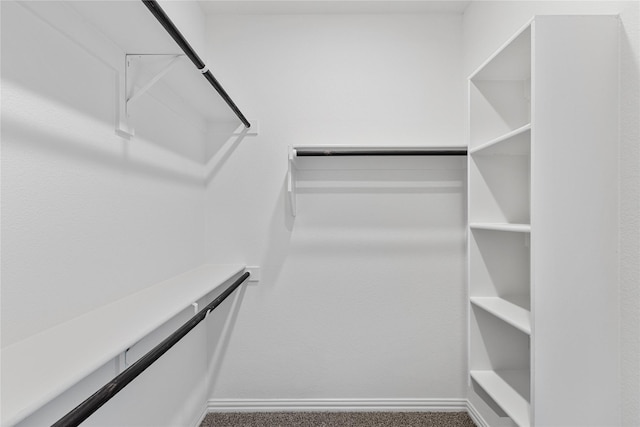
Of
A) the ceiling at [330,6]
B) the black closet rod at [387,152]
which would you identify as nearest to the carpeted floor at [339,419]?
the black closet rod at [387,152]

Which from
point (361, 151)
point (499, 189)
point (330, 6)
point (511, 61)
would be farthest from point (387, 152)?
point (330, 6)

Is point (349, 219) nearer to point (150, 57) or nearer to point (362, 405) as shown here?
point (362, 405)

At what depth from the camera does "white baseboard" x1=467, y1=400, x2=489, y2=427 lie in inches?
77.4

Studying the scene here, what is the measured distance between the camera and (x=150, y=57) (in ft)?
4.29

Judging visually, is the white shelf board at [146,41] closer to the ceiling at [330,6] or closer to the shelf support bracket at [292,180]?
the shelf support bracket at [292,180]

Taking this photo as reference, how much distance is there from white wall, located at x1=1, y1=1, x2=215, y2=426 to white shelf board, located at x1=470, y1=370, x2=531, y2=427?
1.20 metres

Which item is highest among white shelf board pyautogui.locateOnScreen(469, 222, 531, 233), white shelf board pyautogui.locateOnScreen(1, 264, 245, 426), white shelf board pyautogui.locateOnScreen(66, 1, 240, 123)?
white shelf board pyautogui.locateOnScreen(66, 1, 240, 123)

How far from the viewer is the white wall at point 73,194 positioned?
2.78 feet

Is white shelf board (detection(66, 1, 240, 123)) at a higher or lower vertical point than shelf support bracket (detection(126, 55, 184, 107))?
higher

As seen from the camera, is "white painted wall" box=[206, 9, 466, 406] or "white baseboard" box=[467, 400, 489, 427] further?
"white painted wall" box=[206, 9, 466, 406]

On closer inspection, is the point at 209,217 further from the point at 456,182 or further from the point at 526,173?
the point at 526,173

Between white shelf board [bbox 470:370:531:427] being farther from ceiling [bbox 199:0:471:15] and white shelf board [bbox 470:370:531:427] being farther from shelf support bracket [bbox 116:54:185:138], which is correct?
ceiling [bbox 199:0:471:15]

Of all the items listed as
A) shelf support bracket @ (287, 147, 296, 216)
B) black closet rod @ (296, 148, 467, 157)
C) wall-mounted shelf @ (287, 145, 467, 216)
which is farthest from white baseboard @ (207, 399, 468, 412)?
black closet rod @ (296, 148, 467, 157)

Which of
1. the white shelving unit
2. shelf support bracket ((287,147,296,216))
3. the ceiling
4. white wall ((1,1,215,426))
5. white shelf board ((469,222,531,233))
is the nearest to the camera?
white wall ((1,1,215,426))
